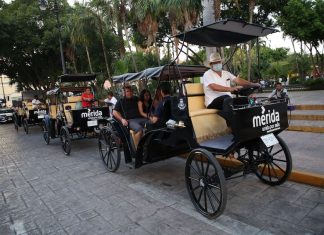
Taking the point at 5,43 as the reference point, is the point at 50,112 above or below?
below

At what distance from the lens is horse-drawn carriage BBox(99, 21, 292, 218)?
4148 millimetres

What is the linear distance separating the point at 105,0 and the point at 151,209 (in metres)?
15.0

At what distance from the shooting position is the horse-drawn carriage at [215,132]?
163 inches

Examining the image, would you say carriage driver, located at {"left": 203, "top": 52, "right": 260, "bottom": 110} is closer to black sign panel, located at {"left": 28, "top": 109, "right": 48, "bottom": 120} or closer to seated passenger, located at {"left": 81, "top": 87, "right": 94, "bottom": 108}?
seated passenger, located at {"left": 81, "top": 87, "right": 94, "bottom": 108}

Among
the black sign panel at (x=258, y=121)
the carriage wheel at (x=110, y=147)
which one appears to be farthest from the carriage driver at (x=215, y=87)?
the carriage wheel at (x=110, y=147)

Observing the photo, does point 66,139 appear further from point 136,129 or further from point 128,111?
point 136,129

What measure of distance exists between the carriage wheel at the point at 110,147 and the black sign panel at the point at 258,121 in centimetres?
300

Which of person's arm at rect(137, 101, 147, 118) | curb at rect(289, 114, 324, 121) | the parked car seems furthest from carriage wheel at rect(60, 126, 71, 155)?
the parked car

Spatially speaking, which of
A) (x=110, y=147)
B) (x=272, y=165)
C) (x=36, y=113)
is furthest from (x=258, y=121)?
(x=36, y=113)

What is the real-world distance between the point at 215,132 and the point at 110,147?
276cm

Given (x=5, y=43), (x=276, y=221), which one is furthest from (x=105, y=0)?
(x=276, y=221)

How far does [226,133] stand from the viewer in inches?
195

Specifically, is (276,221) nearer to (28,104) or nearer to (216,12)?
(216,12)

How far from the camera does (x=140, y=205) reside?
16.1 ft
